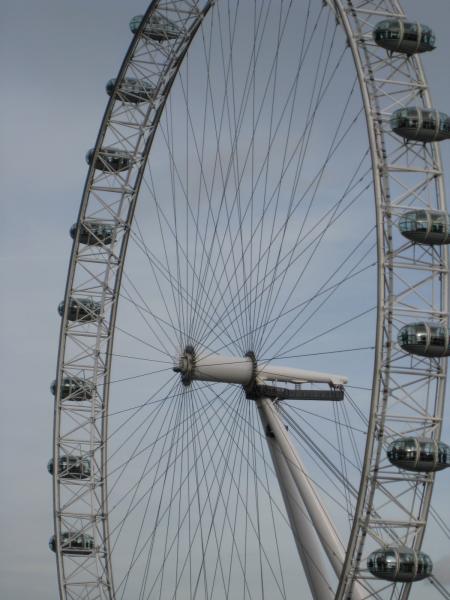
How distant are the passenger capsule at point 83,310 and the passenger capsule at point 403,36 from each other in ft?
54.8

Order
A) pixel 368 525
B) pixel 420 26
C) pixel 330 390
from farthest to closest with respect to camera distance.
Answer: pixel 330 390 < pixel 420 26 < pixel 368 525

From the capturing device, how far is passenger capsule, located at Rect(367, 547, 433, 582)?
35.5 m

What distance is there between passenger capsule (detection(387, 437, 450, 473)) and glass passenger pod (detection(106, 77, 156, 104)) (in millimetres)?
18779

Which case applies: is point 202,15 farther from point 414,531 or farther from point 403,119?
point 414,531

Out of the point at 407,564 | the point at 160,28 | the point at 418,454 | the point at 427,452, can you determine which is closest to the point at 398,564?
the point at 407,564

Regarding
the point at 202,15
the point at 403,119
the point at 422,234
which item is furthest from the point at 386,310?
the point at 202,15

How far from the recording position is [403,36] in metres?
38.6

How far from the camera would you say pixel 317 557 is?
40.3 metres

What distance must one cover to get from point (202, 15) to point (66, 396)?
12.6 metres

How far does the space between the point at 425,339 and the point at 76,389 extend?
59.3 feet

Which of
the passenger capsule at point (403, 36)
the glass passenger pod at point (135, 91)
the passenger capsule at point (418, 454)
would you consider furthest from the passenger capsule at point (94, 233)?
the passenger capsule at point (418, 454)

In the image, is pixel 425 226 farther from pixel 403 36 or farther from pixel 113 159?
pixel 113 159

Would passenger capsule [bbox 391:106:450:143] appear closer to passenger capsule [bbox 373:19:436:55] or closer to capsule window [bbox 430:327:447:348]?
passenger capsule [bbox 373:19:436:55]

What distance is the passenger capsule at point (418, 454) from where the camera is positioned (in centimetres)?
3578
